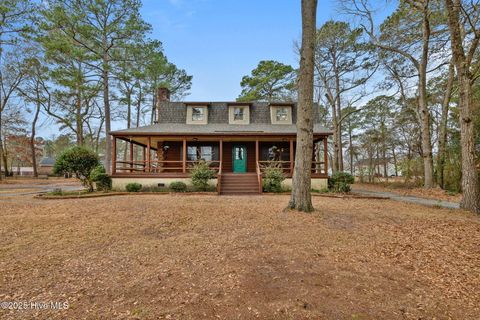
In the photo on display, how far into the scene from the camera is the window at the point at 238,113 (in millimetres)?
16094

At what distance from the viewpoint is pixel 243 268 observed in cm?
304

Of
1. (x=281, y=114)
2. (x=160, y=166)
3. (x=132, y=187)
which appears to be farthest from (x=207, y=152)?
(x=281, y=114)

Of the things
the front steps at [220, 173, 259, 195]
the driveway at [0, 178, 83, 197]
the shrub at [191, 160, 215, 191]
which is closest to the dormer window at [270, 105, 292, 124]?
the front steps at [220, 173, 259, 195]

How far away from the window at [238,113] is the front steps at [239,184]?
509cm

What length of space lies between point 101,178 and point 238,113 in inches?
379

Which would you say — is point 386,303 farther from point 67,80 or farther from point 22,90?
point 22,90

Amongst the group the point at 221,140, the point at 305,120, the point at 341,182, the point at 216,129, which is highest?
the point at 216,129

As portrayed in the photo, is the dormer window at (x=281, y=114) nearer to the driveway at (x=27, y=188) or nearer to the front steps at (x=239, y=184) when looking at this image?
the front steps at (x=239, y=184)

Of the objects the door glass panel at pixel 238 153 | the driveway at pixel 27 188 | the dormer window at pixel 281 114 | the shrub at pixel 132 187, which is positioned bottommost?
the driveway at pixel 27 188

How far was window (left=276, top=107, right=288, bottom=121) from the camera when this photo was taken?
16047mm

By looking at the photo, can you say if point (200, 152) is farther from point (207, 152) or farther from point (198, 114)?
point (198, 114)

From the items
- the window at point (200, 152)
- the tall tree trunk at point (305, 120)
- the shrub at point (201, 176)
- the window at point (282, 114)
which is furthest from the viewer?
the window at point (282, 114)

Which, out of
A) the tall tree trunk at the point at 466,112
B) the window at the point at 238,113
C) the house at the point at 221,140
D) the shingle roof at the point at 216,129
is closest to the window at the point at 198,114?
the house at the point at 221,140

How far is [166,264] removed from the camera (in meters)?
3.18
